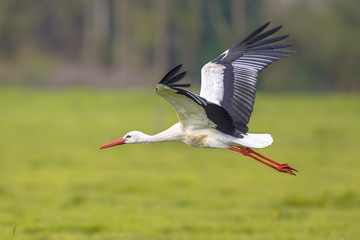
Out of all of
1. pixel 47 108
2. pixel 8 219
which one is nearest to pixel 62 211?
pixel 8 219

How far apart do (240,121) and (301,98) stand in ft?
76.0

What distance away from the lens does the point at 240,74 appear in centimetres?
711

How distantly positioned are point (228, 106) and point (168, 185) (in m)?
5.32

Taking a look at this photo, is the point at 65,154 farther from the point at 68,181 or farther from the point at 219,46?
the point at 219,46

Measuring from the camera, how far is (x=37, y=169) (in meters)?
13.7

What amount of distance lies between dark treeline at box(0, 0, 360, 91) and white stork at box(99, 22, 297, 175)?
2669 cm

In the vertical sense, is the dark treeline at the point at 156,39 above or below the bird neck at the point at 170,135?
below

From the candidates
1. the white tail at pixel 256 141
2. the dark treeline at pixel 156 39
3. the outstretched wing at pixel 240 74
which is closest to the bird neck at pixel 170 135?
the outstretched wing at pixel 240 74

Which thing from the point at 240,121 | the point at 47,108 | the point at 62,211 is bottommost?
the point at 47,108

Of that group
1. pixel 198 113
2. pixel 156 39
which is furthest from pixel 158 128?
pixel 156 39

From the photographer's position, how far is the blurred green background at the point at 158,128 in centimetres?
918

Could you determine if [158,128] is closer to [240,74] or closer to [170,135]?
[240,74]

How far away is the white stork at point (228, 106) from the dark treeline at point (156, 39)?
87.6ft

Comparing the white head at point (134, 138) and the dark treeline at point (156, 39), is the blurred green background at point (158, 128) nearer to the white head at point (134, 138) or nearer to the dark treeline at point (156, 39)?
the dark treeline at point (156, 39)
